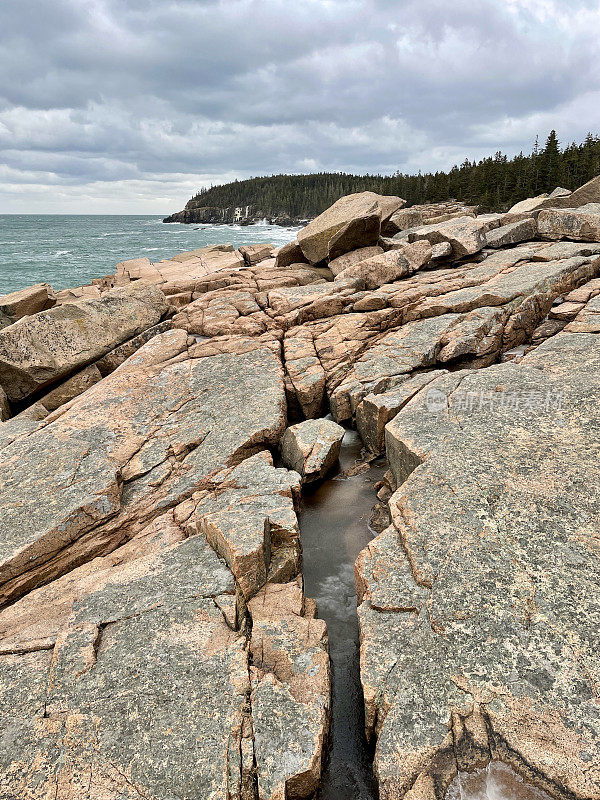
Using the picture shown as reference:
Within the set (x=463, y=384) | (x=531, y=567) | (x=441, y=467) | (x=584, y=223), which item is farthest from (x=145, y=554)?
(x=584, y=223)

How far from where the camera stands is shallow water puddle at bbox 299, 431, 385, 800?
4.16 m

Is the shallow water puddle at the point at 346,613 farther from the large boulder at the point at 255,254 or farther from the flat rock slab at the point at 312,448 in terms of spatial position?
the large boulder at the point at 255,254

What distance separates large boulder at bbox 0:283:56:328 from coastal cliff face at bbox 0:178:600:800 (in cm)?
477

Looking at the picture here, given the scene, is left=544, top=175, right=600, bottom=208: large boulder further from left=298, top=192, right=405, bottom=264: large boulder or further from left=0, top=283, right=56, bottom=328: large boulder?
left=0, top=283, right=56, bottom=328: large boulder

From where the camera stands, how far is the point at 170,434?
8484mm

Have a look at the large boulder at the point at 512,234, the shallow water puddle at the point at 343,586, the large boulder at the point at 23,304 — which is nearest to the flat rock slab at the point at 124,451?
the shallow water puddle at the point at 343,586

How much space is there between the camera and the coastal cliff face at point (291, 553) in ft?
12.2

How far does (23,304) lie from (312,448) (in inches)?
497

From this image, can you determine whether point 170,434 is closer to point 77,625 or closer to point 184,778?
point 77,625

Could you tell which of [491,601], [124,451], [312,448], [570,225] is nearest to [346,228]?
[570,225]

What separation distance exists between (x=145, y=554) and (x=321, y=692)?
305 centimetres

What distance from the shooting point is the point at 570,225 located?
15.9m

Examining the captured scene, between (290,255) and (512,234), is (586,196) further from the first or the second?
(290,255)

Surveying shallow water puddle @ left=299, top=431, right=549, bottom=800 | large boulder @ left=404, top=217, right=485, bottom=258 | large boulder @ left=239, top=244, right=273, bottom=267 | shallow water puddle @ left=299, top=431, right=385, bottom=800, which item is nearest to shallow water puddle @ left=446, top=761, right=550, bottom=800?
shallow water puddle @ left=299, top=431, right=549, bottom=800
